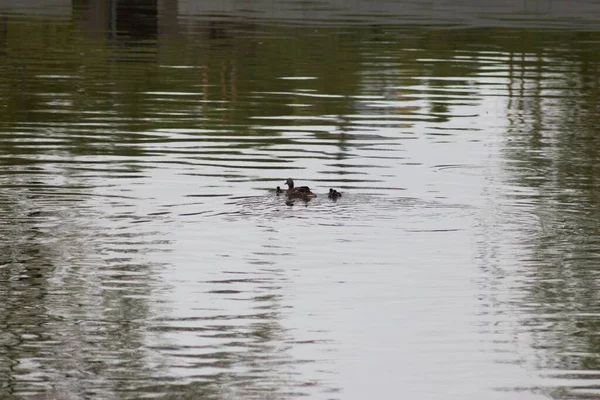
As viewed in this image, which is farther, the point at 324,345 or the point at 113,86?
the point at 113,86

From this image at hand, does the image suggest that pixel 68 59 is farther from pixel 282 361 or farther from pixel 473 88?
pixel 282 361

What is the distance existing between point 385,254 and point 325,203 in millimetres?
2849

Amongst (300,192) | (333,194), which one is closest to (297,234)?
(300,192)

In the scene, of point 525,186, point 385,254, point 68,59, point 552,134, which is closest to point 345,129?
point 552,134

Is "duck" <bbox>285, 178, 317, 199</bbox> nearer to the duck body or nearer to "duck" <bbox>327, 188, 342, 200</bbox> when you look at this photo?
the duck body

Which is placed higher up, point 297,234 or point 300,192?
point 300,192

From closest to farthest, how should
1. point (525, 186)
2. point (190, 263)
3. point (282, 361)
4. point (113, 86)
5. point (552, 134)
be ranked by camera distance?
point (282, 361), point (190, 263), point (525, 186), point (552, 134), point (113, 86)

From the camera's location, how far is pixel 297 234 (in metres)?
17.5

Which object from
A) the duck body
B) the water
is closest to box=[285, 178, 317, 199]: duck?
the duck body

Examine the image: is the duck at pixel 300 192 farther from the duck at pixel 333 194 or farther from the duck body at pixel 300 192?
the duck at pixel 333 194

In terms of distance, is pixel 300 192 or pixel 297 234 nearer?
pixel 297 234

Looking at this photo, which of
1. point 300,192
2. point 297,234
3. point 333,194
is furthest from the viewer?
point 333,194

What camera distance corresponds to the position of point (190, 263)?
16.1 m

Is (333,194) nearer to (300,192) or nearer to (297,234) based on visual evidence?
(300,192)
